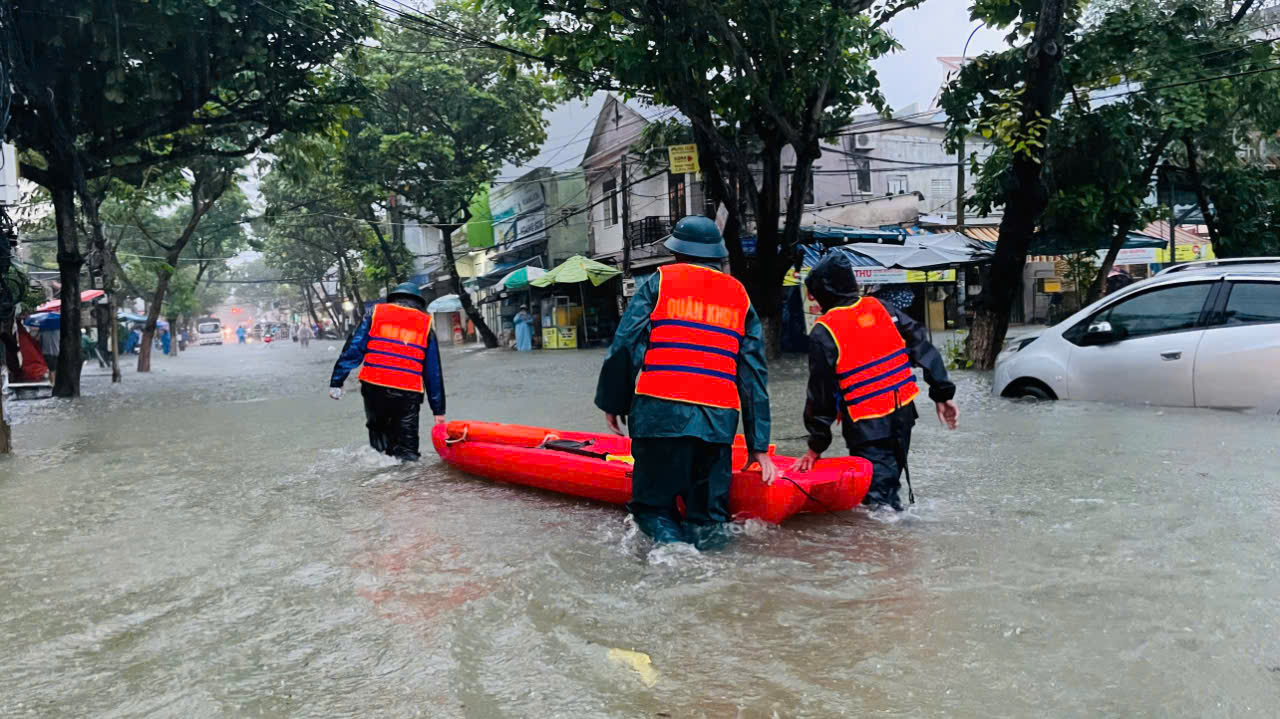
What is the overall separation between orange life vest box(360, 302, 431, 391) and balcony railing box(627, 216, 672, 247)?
700 inches

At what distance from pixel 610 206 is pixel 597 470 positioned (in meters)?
23.5

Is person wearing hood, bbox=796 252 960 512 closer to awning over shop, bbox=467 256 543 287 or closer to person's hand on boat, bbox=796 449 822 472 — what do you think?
person's hand on boat, bbox=796 449 822 472

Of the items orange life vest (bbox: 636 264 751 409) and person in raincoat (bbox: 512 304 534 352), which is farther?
person in raincoat (bbox: 512 304 534 352)

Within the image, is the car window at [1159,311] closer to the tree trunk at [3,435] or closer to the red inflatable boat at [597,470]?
the red inflatable boat at [597,470]

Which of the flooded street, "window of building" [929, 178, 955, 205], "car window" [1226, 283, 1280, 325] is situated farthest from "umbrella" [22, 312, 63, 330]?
"window of building" [929, 178, 955, 205]

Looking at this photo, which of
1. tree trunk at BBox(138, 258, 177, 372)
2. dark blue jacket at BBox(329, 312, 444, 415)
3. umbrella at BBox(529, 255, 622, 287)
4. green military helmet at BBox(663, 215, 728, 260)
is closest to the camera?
green military helmet at BBox(663, 215, 728, 260)

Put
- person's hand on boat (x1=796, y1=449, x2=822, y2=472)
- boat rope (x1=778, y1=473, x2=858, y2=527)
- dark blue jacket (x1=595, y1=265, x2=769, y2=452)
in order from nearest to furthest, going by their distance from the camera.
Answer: dark blue jacket (x1=595, y1=265, x2=769, y2=452) → boat rope (x1=778, y1=473, x2=858, y2=527) → person's hand on boat (x1=796, y1=449, x2=822, y2=472)

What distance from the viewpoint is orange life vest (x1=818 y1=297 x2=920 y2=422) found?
430 centimetres

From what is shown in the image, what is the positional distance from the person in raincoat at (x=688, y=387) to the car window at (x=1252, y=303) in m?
4.32

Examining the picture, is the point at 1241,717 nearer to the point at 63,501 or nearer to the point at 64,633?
the point at 64,633

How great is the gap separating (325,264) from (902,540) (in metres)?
51.5

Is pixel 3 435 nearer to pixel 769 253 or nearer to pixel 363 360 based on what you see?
pixel 363 360

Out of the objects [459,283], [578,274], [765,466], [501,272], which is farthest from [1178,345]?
[501,272]

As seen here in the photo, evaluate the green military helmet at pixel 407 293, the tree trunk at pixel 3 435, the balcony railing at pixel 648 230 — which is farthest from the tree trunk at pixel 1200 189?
the tree trunk at pixel 3 435
